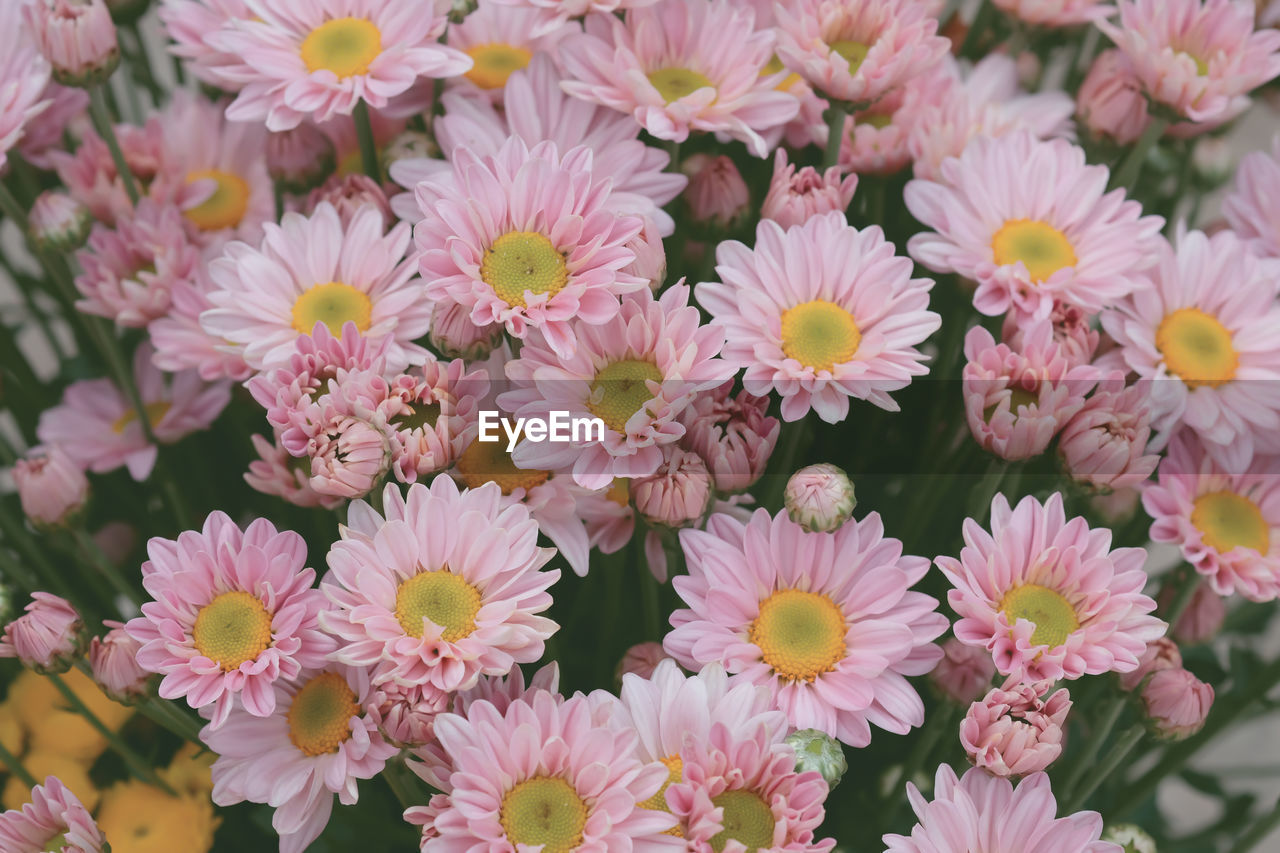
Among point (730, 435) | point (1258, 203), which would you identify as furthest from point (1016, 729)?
point (1258, 203)

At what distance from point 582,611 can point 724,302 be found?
0.19 metres

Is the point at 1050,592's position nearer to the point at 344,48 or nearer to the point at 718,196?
the point at 718,196

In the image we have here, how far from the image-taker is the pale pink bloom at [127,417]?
62 cm

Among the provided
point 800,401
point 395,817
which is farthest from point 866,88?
point 395,817

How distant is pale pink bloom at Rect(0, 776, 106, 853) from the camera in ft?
1.44

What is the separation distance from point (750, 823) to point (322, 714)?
0.58 ft

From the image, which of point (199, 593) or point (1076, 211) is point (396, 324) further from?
point (1076, 211)

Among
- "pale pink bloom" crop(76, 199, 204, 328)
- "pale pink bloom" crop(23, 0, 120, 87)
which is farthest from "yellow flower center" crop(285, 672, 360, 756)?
"pale pink bloom" crop(23, 0, 120, 87)

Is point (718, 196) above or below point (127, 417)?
above

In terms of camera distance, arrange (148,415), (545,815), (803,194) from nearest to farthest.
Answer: (545,815) < (803,194) < (148,415)

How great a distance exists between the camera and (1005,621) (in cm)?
45

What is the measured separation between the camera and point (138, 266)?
61cm

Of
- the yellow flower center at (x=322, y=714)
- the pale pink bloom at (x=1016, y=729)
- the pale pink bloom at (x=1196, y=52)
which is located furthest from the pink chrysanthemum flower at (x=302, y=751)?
the pale pink bloom at (x=1196, y=52)

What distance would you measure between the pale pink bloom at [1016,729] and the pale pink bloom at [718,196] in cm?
26
